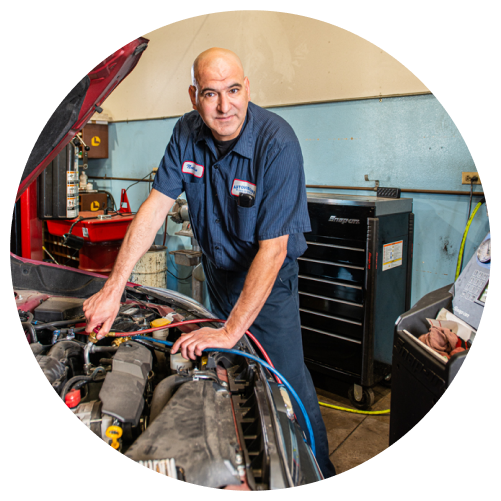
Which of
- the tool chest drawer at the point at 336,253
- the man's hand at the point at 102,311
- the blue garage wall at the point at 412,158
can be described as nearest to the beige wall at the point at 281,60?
the blue garage wall at the point at 412,158

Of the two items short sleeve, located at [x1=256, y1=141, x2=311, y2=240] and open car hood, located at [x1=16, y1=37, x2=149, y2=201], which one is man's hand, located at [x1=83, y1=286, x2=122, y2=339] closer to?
open car hood, located at [x1=16, y1=37, x2=149, y2=201]

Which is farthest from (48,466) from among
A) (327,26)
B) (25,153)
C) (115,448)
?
(327,26)

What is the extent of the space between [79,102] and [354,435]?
1.99 metres

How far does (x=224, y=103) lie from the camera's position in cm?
137

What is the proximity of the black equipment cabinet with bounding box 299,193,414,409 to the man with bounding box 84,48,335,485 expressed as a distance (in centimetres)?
73

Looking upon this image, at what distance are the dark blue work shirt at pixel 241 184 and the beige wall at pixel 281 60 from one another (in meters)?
1.27

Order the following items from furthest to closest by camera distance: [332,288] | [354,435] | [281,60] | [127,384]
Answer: [281,60] < [332,288] < [354,435] < [127,384]

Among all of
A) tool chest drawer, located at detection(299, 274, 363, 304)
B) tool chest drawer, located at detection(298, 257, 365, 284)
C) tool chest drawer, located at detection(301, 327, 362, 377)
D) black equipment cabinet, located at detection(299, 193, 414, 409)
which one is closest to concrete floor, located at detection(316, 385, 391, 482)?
black equipment cabinet, located at detection(299, 193, 414, 409)

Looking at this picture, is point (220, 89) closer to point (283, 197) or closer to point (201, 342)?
point (283, 197)

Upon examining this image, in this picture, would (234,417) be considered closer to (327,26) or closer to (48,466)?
(48,466)

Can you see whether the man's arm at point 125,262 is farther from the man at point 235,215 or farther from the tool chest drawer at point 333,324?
the tool chest drawer at point 333,324

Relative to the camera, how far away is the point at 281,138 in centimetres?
145

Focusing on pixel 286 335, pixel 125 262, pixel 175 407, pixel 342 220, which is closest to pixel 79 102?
pixel 125 262

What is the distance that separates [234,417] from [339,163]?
2.20 meters
